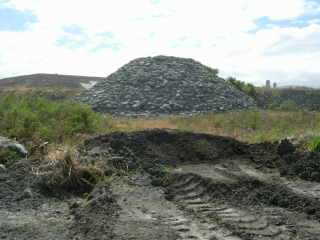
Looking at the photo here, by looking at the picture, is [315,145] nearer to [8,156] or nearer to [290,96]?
[8,156]

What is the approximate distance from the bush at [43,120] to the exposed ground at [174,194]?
1.89 metres

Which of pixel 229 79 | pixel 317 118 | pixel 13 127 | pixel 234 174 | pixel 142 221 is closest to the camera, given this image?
pixel 142 221

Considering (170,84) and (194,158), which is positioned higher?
(170,84)

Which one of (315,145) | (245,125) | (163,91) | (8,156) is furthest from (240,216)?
(163,91)

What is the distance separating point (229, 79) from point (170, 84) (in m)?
8.44

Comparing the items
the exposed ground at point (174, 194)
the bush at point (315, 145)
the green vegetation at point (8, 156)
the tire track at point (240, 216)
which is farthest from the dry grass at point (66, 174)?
the bush at point (315, 145)

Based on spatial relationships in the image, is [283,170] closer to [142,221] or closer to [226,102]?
[142,221]

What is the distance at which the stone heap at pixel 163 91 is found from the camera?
25644 mm

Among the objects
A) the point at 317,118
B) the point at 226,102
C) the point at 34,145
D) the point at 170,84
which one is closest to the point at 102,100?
the point at 170,84

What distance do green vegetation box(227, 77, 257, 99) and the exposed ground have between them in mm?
22542

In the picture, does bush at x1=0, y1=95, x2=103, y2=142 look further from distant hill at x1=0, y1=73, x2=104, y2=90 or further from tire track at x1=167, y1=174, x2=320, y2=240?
distant hill at x1=0, y1=73, x2=104, y2=90

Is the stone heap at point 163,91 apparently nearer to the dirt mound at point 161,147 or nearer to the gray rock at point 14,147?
the dirt mound at point 161,147

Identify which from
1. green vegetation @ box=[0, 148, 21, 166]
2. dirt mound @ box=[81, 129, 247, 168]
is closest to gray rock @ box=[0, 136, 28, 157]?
green vegetation @ box=[0, 148, 21, 166]

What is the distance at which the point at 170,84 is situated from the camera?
27.9m
